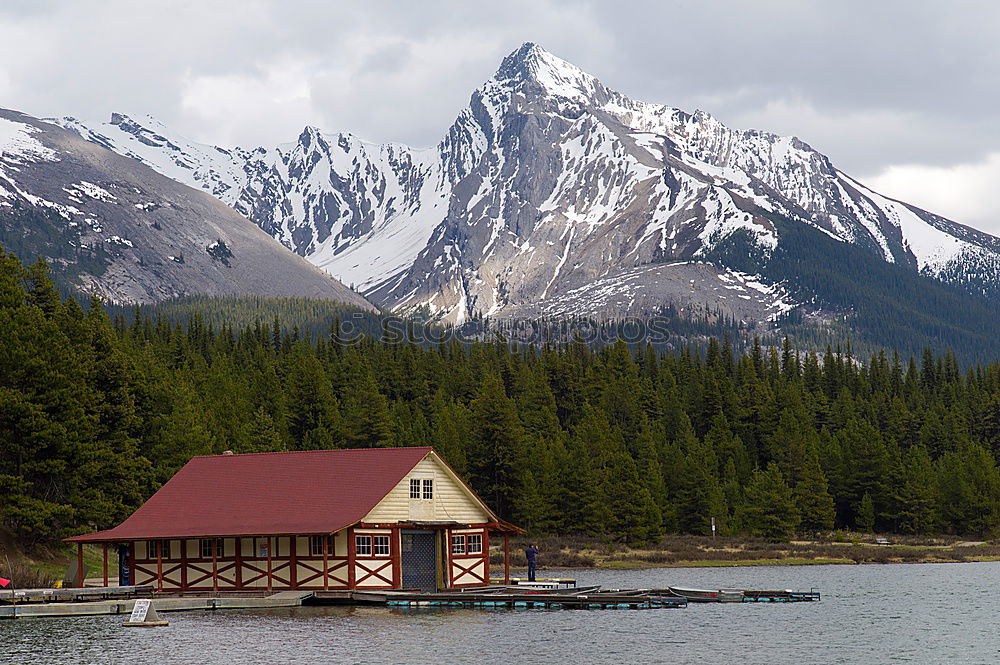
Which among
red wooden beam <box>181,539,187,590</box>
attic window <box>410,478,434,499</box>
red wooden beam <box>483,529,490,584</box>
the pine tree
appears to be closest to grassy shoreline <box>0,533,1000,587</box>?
the pine tree

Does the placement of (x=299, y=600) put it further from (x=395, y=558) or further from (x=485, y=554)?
(x=485, y=554)

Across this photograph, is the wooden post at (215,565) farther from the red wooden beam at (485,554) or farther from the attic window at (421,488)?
the red wooden beam at (485,554)

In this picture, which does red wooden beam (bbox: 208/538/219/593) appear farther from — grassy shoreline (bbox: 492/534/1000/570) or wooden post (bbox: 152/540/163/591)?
grassy shoreline (bbox: 492/534/1000/570)

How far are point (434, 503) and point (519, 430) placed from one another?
189 feet

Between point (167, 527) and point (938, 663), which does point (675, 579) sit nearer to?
point (167, 527)

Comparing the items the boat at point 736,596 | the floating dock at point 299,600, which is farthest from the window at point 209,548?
the boat at point 736,596

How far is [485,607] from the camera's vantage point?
2589 inches

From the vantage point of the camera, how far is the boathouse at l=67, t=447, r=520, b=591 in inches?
2657

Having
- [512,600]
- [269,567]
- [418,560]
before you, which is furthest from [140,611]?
[512,600]

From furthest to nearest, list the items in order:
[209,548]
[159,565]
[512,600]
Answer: [159,565]
[209,548]
[512,600]

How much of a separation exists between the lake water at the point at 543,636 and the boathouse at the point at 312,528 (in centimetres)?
425

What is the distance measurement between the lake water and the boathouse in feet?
13.9

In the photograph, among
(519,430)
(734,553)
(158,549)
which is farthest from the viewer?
(519,430)

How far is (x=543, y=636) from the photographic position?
179 feet
